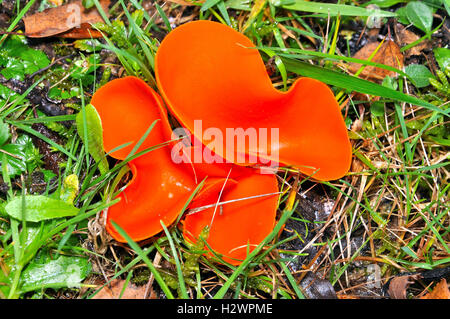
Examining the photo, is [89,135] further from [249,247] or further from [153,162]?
[249,247]

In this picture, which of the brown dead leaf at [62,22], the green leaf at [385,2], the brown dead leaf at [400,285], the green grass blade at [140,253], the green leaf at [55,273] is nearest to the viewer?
the green grass blade at [140,253]

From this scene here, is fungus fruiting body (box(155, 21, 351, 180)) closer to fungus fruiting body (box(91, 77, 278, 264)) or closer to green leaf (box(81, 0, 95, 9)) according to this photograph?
fungus fruiting body (box(91, 77, 278, 264))

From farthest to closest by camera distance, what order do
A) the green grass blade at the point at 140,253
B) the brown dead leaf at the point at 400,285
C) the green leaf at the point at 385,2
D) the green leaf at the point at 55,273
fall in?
1. the green leaf at the point at 385,2
2. the brown dead leaf at the point at 400,285
3. the green leaf at the point at 55,273
4. the green grass blade at the point at 140,253

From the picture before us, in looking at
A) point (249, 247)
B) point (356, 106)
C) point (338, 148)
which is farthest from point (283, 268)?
point (356, 106)

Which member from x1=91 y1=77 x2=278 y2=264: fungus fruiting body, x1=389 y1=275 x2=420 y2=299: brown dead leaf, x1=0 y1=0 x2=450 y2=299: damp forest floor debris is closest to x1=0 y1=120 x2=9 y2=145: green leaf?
x1=0 y1=0 x2=450 y2=299: damp forest floor debris

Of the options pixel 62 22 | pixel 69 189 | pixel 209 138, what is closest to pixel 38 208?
pixel 69 189

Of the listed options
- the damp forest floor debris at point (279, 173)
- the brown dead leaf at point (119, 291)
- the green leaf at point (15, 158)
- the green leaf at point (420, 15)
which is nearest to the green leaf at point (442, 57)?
the damp forest floor debris at point (279, 173)

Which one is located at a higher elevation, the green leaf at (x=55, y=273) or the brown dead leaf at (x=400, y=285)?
the green leaf at (x=55, y=273)

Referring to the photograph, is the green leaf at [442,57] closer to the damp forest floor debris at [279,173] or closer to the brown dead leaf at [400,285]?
the damp forest floor debris at [279,173]

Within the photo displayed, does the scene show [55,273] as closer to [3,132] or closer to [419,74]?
[3,132]
